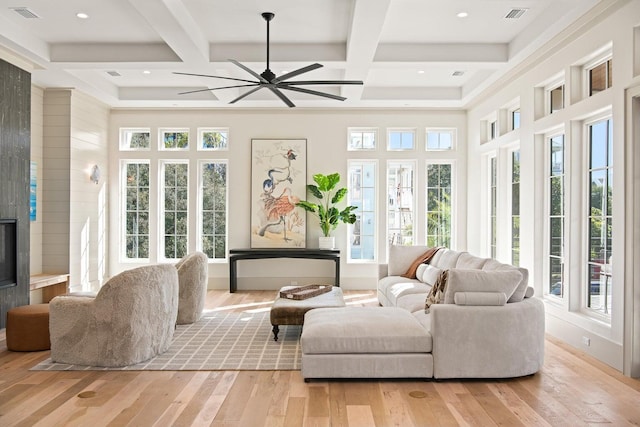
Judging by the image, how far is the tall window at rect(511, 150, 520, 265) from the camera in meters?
6.77

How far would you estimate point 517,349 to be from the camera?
3.89 metres

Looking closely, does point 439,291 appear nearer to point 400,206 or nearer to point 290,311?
point 290,311

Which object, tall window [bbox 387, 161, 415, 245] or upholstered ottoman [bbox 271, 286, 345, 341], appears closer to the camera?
upholstered ottoman [bbox 271, 286, 345, 341]

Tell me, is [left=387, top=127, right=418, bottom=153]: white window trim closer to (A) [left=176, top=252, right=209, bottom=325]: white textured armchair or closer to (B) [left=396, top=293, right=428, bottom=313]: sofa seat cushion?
(B) [left=396, top=293, right=428, bottom=313]: sofa seat cushion

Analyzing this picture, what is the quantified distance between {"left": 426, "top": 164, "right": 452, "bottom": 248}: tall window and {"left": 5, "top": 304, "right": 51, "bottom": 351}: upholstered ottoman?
20.0ft

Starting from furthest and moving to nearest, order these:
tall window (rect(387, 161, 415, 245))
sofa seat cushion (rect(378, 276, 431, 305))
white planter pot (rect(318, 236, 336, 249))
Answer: tall window (rect(387, 161, 415, 245))
white planter pot (rect(318, 236, 336, 249))
sofa seat cushion (rect(378, 276, 431, 305))

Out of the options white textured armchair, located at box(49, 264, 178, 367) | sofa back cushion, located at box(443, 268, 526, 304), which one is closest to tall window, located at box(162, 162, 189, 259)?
white textured armchair, located at box(49, 264, 178, 367)

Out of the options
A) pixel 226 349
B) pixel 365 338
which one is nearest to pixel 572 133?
pixel 365 338

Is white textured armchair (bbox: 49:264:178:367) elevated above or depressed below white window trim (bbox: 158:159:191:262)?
below

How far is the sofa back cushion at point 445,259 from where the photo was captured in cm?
601

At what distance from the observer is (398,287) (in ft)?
19.9

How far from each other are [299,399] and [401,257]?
3.93 m

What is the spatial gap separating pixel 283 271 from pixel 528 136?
14.8ft

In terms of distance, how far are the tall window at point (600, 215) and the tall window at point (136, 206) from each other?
690 centimetres
